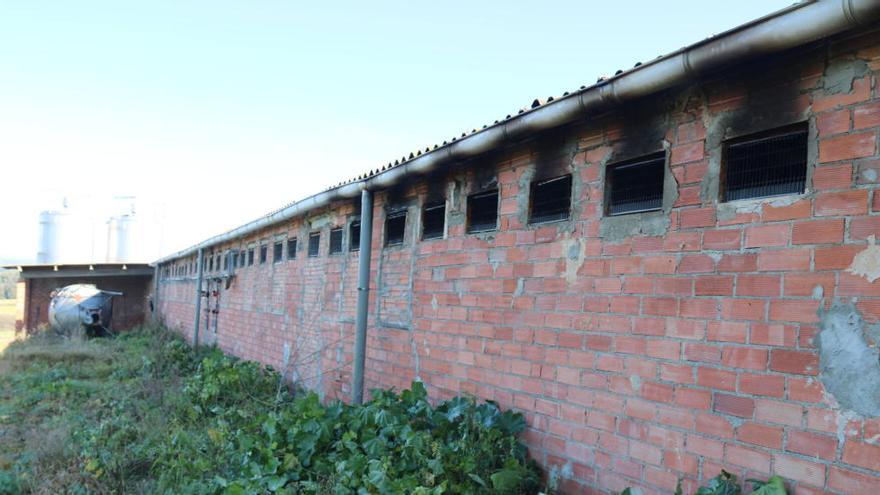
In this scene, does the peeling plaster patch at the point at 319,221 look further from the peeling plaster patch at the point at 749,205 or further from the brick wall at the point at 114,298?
the brick wall at the point at 114,298

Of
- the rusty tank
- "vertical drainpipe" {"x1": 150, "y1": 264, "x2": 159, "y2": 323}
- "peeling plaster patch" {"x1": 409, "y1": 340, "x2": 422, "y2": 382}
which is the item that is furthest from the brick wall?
"peeling plaster patch" {"x1": 409, "y1": 340, "x2": 422, "y2": 382}

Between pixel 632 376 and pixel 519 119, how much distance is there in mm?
1695

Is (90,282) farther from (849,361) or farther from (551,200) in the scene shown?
(849,361)

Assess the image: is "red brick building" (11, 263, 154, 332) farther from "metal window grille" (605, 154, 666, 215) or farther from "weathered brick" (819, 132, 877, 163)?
"weathered brick" (819, 132, 877, 163)

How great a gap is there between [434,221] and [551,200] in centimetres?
143

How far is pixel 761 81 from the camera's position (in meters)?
2.47

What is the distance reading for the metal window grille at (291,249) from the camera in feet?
27.7

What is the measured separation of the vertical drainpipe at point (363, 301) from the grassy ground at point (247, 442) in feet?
1.66

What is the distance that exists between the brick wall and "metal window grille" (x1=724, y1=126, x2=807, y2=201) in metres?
23.7

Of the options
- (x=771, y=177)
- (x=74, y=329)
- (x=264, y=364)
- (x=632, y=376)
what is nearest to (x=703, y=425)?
(x=632, y=376)

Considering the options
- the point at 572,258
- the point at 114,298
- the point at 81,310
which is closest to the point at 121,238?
the point at 114,298

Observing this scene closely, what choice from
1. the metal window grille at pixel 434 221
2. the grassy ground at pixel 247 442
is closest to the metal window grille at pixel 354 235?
the metal window grille at pixel 434 221

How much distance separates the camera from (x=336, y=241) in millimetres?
6871

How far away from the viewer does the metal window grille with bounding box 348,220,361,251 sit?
6.35m
